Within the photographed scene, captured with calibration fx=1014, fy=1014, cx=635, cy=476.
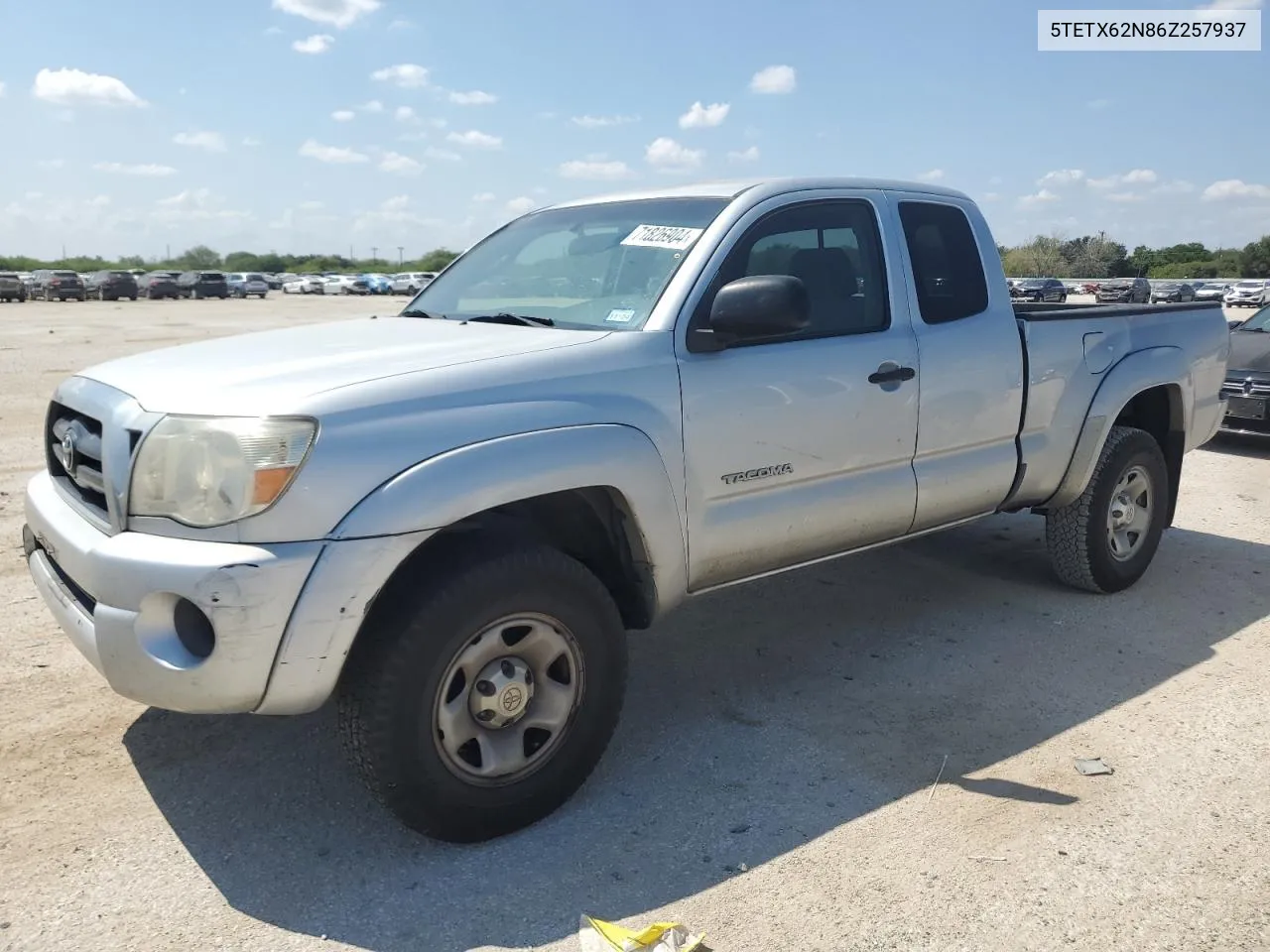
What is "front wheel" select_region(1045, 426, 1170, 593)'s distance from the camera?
502cm

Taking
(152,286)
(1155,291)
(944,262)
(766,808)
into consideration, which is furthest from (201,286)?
(766,808)

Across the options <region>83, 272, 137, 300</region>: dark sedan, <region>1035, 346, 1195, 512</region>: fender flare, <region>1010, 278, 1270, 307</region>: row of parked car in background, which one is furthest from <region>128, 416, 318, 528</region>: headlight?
<region>83, 272, 137, 300</region>: dark sedan

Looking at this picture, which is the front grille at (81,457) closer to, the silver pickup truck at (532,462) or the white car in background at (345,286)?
the silver pickup truck at (532,462)

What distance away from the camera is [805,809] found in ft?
10.5

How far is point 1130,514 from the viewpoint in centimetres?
528

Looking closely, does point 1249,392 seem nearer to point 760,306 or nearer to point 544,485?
point 760,306

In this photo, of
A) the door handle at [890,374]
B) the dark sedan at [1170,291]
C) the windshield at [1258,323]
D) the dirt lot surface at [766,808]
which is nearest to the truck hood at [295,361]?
the door handle at [890,374]

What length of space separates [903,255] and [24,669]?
395 centimetres

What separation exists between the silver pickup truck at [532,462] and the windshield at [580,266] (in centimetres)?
2

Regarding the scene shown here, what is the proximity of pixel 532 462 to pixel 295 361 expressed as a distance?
81cm

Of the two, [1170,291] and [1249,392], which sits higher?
[1170,291]

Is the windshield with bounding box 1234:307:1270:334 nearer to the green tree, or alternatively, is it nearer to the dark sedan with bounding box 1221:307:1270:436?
the dark sedan with bounding box 1221:307:1270:436

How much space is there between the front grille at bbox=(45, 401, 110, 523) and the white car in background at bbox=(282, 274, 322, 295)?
71066mm

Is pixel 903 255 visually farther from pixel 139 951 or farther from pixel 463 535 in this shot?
pixel 139 951
